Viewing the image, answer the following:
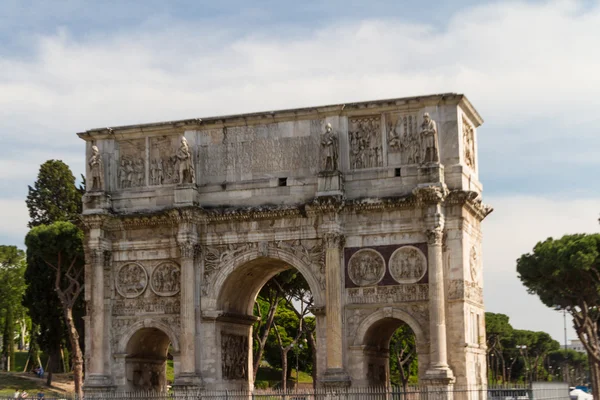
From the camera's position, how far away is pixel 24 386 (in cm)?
5312

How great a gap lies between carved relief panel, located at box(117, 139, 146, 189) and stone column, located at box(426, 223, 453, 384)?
9.95 meters

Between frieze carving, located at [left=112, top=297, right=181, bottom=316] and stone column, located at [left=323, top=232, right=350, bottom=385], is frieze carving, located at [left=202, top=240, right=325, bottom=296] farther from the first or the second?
frieze carving, located at [left=112, top=297, right=181, bottom=316]

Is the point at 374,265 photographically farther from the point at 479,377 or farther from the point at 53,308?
the point at 53,308

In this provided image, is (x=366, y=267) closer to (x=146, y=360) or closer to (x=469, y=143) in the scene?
(x=469, y=143)

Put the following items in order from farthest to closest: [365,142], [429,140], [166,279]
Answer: [166,279] → [365,142] → [429,140]

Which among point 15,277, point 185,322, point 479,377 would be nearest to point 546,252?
point 479,377

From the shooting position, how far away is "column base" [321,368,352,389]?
99.1 feet

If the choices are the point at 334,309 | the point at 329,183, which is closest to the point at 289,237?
the point at 329,183

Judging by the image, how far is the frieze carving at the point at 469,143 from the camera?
32.0 meters

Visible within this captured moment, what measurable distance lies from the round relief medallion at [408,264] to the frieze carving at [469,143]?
140 inches

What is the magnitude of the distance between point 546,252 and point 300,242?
1983 centimetres

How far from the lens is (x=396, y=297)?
3061 centimetres

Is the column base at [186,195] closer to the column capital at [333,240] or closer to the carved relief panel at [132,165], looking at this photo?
the carved relief panel at [132,165]

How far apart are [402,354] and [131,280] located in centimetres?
3228
